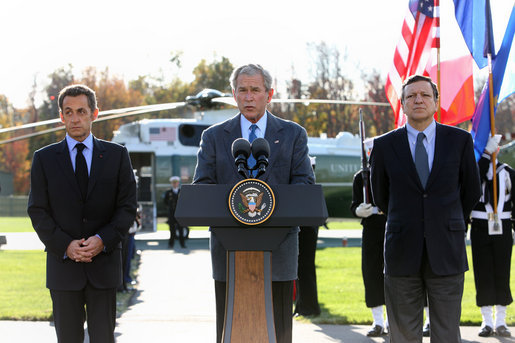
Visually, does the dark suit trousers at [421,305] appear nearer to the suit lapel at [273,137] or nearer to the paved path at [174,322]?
the suit lapel at [273,137]

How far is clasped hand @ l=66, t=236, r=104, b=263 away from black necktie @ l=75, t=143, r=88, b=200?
0.29 m

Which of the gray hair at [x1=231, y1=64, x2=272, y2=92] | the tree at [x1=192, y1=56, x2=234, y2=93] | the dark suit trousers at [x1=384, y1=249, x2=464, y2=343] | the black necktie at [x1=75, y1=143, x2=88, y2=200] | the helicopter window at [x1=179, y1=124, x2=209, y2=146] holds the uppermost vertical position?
the tree at [x1=192, y1=56, x2=234, y2=93]

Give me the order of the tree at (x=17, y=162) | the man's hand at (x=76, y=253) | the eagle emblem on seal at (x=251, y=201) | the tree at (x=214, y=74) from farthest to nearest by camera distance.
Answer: the tree at (x=17, y=162) → the tree at (x=214, y=74) → the man's hand at (x=76, y=253) → the eagle emblem on seal at (x=251, y=201)

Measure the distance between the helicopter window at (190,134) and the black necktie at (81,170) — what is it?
1745 cm

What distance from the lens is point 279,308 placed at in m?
3.91

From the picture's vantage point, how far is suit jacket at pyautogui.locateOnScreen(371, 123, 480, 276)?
4316 mm

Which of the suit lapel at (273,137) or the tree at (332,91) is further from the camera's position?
the tree at (332,91)

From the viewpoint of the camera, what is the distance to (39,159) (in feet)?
14.4

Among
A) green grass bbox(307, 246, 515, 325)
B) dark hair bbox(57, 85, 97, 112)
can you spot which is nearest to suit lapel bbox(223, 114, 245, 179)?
dark hair bbox(57, 85, 97, 112)

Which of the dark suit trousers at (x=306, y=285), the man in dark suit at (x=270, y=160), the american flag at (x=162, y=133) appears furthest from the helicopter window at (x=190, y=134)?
the man in dark suit at (x=270, y=160)

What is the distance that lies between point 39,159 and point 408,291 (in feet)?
8.08

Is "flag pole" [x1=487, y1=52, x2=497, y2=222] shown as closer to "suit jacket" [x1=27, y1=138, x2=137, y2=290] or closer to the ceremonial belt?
the ceremonial belt

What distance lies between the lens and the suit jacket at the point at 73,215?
4234 millimetres

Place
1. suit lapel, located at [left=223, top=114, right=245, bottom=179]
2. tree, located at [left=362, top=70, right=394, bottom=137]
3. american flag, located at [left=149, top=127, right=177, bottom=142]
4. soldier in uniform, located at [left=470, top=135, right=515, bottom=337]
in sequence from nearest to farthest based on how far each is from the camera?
suit lapel, located at [left=223, top=114, right=245, bottom=179], soldier in uniform, located at [left=470, top=135, right=515, bottom=337], american flag, located at [left=149, top=127, right=177, bottom=142], tree, located at [left=362, top=70, right=394, bottom=137]
